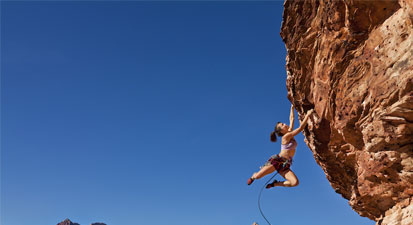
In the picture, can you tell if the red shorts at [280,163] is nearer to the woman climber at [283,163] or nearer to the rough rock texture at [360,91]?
the woman climber at [283,163]

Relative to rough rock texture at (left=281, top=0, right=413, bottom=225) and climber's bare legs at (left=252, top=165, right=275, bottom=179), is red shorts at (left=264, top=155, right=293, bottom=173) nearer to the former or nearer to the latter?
climber's bare legs at (left=252, top=165, right=275, bottom=179)

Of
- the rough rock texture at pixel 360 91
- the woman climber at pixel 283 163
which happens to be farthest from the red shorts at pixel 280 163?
the rough rock texture at pixel 360 91

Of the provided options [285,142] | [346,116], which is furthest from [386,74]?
[285,142]

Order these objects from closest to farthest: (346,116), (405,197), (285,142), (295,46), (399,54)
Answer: (399,54) → (405,197) → (346,116) → (285,142) → (295,46)

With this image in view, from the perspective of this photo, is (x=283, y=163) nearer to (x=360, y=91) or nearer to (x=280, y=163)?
(x=280, y=163)

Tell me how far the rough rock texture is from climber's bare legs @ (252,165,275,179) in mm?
2972

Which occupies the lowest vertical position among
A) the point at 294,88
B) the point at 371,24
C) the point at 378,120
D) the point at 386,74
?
the point at 378,120

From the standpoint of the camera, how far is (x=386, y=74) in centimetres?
1003

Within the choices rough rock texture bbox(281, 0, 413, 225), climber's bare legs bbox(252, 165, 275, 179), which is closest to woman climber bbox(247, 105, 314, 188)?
climber's bare legs bbox(252, 165, 275, 179)

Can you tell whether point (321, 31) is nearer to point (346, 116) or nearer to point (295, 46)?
point (295, 46)

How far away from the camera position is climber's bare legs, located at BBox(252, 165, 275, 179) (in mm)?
12430

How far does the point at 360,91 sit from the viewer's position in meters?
11.1

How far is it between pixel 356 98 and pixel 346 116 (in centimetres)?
86

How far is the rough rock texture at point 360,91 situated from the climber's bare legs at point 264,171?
2.97m
